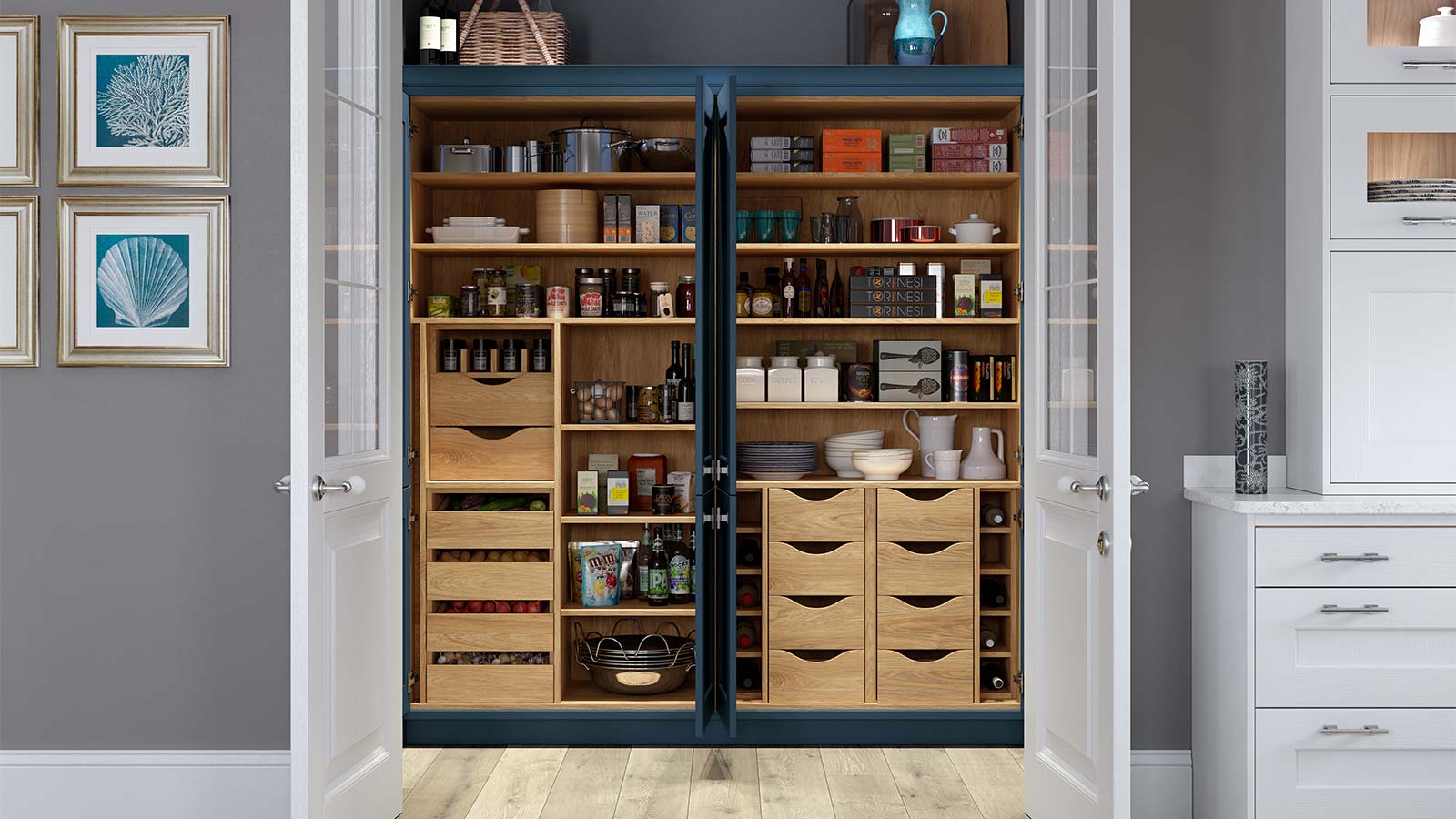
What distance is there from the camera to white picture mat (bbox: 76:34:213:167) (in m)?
3.21

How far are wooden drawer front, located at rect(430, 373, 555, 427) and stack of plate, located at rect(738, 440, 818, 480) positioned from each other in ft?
2.45

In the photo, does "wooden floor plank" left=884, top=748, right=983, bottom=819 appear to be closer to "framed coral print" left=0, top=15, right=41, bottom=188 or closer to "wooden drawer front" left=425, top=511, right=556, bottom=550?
"wooden drawer front" left=425, top=511, right=556, bottom=550

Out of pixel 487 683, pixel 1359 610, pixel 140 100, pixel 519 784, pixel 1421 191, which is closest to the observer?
pixel 1359 610

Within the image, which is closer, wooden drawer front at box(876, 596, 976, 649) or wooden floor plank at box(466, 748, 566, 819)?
wooden floor plank at box(466, 748, 566, 819)

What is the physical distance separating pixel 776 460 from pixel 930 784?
124 centimetres

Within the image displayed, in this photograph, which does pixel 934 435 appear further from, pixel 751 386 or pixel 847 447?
pixel 751 386

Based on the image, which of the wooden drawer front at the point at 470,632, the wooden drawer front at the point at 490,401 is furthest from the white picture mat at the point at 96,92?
the wooden drawer front at the point at 470,632

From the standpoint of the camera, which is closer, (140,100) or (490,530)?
(140,100)

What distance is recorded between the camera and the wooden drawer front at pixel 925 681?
3.90 metres

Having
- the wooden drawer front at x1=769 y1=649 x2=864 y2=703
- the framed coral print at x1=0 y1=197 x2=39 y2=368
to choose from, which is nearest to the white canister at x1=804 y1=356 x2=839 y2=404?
the wooden drawer front at x1=769 y1=649 x2=864 y2=703

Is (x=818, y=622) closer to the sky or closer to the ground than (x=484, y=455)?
closer to the ground

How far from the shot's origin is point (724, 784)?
3523 millimetres

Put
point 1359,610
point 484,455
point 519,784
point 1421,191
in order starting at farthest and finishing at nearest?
1. point 484,455
2. point 519,784
3. point 1421,191
4. point 1359,610

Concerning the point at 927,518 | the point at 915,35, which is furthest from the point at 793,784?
the point at 915,35
